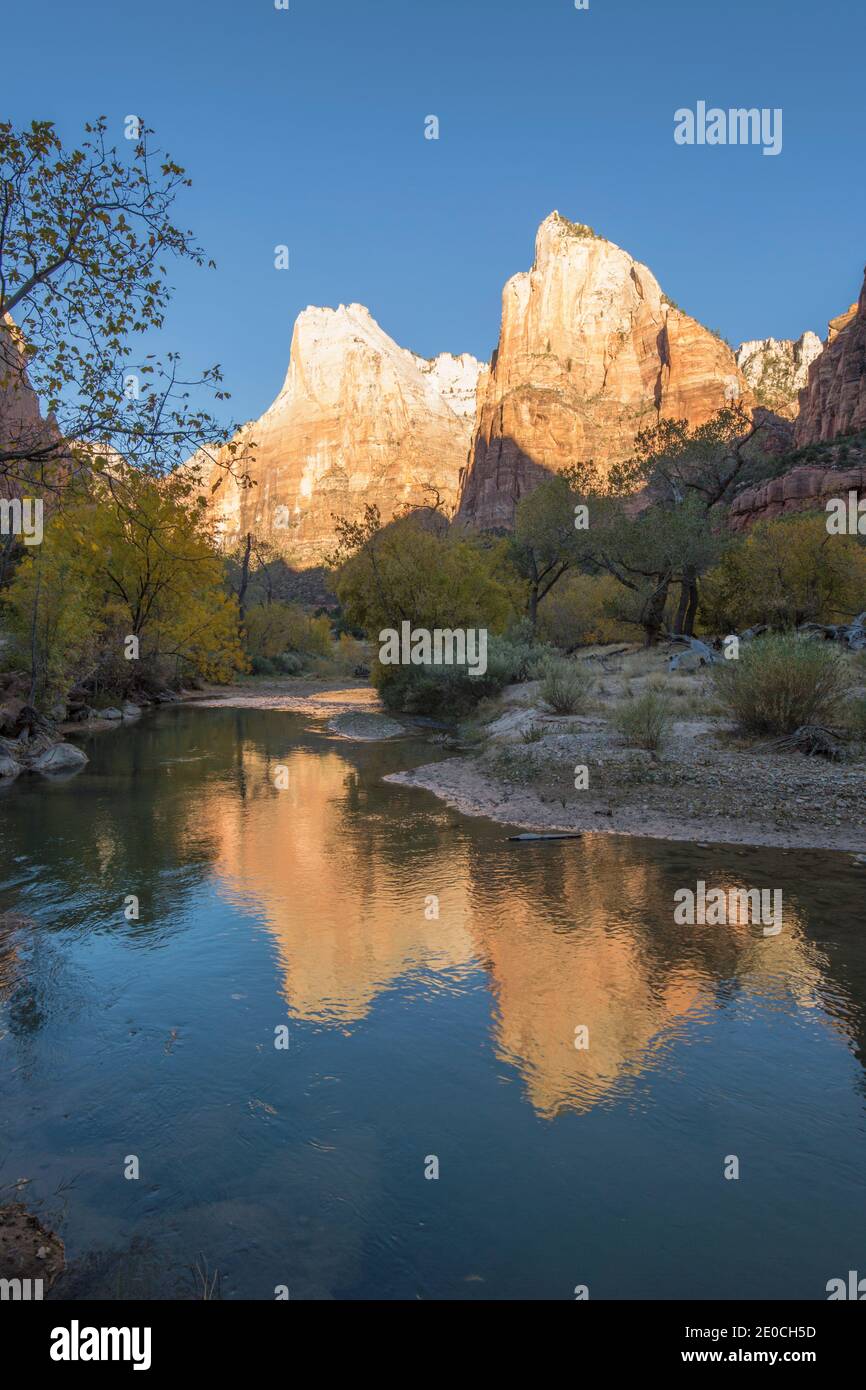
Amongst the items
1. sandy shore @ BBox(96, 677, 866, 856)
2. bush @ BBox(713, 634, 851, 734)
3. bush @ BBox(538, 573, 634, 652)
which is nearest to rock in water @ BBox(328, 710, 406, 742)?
sandy shore @ BBox(96, 677, 866, 856)

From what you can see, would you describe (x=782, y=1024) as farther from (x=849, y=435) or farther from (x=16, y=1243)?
(x=849, y=435)

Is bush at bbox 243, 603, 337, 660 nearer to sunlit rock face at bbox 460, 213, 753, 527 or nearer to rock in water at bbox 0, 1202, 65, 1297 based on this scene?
rock in water at bbox 0, 1202, 65, 1297

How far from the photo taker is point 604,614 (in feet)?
130

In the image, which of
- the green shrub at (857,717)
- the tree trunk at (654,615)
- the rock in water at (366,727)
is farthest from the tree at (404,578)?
the green shrub at (857,717)

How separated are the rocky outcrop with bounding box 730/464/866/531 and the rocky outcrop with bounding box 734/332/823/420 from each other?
82.9m

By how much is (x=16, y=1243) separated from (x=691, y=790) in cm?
1080

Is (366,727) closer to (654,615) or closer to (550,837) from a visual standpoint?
(550,837)

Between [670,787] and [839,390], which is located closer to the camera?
[670,787]

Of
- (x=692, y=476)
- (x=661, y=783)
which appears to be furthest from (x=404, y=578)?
(x=661, y=783)

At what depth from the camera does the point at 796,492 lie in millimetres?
57812

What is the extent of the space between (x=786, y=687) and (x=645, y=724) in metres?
2.72

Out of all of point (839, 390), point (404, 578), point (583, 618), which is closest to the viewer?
point (404, 578)

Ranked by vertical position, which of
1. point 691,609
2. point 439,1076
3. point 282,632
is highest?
point 282,632

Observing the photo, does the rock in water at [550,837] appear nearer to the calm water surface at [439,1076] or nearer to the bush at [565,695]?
the calm water surface at [439,1076]
